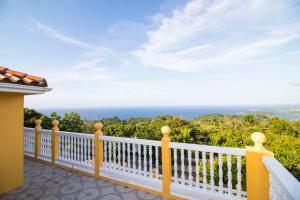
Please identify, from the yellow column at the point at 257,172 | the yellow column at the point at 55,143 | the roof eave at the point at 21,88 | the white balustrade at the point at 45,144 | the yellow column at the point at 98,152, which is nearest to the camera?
the yellow column at the point at 257,172

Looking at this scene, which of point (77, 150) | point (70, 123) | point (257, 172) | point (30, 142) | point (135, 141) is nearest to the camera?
point (257, 172)

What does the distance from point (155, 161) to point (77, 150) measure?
2.16 m

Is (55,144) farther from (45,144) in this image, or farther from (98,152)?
(98,152)

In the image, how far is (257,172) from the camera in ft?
7.77

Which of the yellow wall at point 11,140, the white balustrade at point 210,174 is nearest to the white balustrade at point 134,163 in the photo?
the white balustrade at point 210,174

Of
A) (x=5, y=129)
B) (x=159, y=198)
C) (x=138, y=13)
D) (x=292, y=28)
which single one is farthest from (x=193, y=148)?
(x=292, y=28)

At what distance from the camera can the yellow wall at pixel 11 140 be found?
3.51 m

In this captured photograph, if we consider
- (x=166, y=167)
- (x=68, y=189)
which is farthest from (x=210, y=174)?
(x=68, y=189)

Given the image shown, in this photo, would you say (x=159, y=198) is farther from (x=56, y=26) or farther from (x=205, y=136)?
(x=205, y=136)

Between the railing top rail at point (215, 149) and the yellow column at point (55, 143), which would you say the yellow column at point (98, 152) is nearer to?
the yellow column at point (55, 143)

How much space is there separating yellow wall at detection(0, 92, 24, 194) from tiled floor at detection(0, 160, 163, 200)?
0.24 meters

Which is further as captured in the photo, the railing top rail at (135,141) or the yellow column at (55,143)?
the yellow column at (55,143)

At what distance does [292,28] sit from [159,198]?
Answer: 43.4ft

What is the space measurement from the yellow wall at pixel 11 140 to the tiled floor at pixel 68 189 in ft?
0.80
